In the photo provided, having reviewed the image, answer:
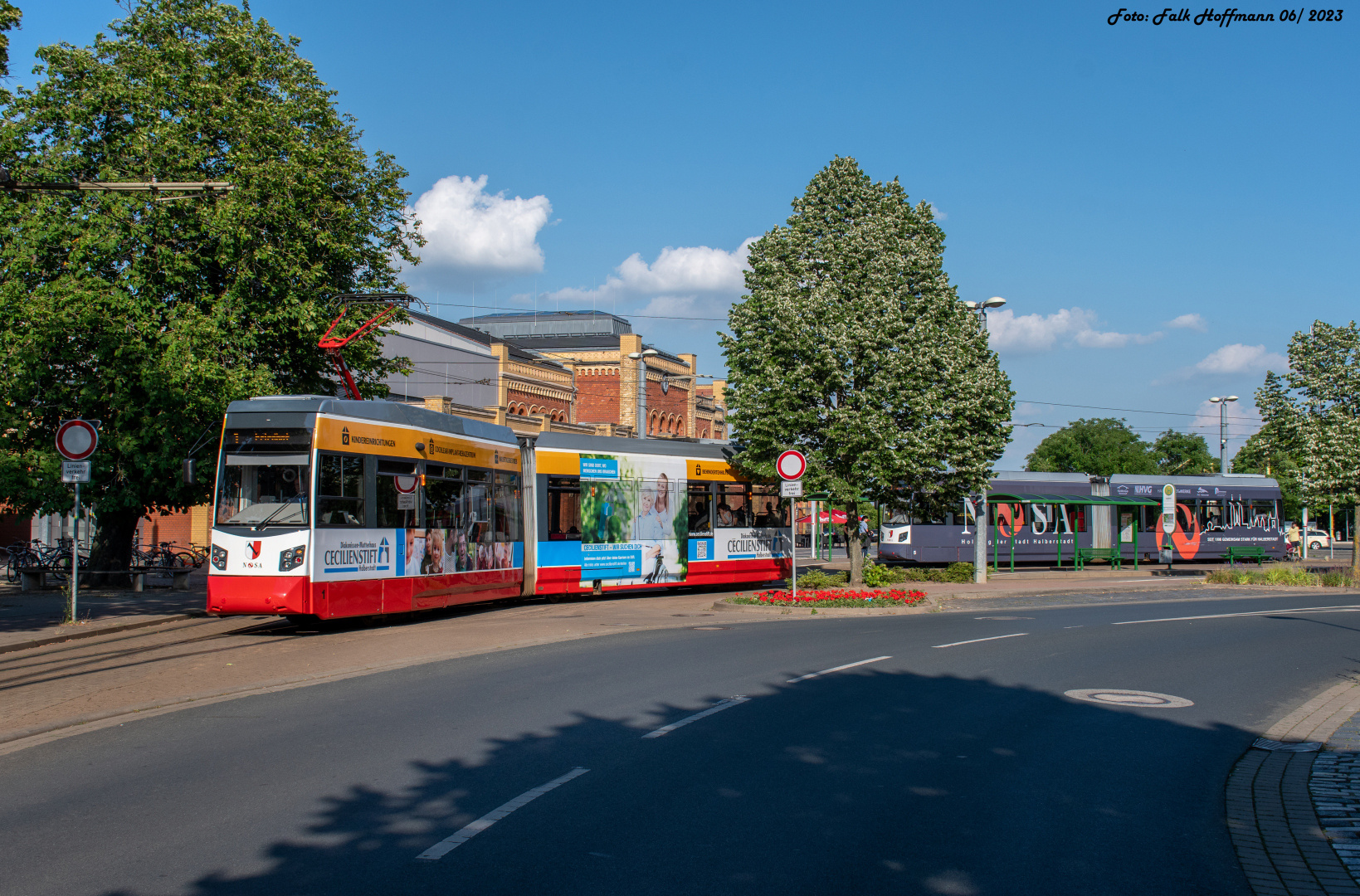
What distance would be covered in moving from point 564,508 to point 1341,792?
16.4 m

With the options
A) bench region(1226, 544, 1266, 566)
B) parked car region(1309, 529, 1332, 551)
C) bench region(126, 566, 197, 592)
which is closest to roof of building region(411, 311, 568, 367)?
bench region(126, 566, 197, 592)

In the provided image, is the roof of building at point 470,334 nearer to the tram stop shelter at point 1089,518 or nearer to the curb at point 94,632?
the tram stop shelter at point 1089,518

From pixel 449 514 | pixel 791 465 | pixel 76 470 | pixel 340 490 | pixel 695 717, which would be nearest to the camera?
pixel 695 717

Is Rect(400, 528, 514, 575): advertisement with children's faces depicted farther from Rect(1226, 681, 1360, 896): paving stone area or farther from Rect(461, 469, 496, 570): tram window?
Rect(1226, 681, 1360, 896): paving stone area

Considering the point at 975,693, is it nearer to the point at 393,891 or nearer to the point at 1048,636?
Answer: the point at 1048,636

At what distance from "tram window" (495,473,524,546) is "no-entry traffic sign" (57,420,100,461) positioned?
6.88m

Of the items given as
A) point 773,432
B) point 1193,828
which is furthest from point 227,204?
point 1193,828

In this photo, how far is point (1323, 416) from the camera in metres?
31.8

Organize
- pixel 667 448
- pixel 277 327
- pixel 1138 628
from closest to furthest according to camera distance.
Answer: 1. pixel 1138 628
2. pixel 277 327
3. pixel 667 448

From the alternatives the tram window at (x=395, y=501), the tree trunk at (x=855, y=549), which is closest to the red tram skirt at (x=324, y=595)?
the tram window at (x=395, y=501)

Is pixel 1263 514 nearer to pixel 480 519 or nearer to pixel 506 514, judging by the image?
pixel 506 514

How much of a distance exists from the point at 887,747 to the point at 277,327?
59.0 feet

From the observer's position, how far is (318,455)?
15273 mm

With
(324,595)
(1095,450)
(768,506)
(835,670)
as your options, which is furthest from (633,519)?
(1095,450)
